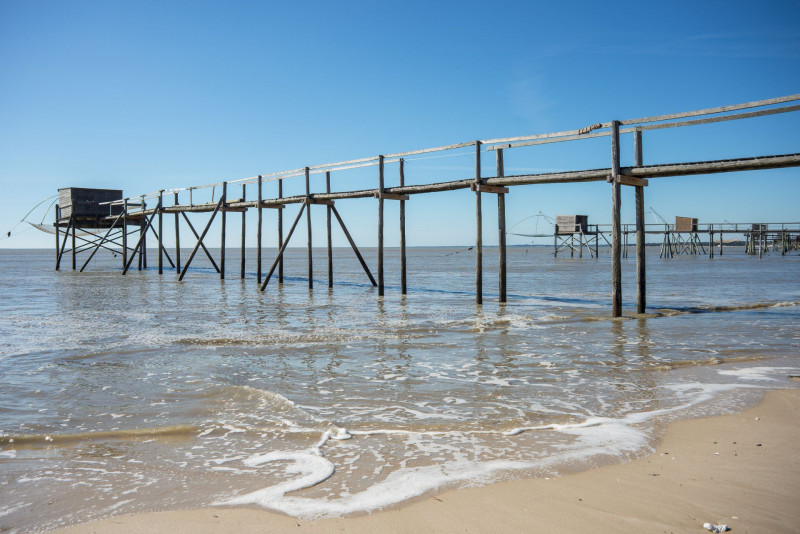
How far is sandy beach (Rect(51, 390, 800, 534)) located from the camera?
288 centimetres

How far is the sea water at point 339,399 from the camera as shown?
3526 millimetres

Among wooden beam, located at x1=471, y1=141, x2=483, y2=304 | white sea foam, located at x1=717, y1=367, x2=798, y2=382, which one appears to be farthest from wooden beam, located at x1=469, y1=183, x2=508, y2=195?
white sea foam, located at x1=717, y1=367, x2=798, y2=382

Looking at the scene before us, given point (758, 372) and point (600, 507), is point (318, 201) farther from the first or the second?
point (600, 507)

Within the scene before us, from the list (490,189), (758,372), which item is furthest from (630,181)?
(758,372)

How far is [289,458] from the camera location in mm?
3951

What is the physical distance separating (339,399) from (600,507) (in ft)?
9.68

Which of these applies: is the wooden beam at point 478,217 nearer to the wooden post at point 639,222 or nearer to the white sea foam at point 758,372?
the wooden post at point 639,222

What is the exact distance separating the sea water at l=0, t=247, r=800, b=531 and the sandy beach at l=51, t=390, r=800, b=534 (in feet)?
0.50

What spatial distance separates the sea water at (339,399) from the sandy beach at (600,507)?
0.15m

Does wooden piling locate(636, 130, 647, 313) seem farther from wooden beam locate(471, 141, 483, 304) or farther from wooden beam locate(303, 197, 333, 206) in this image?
wooden beam locate(303, 197, 333, 206)

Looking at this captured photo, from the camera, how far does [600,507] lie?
10.0ft

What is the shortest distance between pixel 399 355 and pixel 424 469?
413 centimetres

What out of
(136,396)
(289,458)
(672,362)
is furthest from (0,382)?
(672,362)

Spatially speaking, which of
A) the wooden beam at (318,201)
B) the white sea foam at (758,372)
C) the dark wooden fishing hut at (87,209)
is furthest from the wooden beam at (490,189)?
the dark wooden fishing hut at (87,209)
